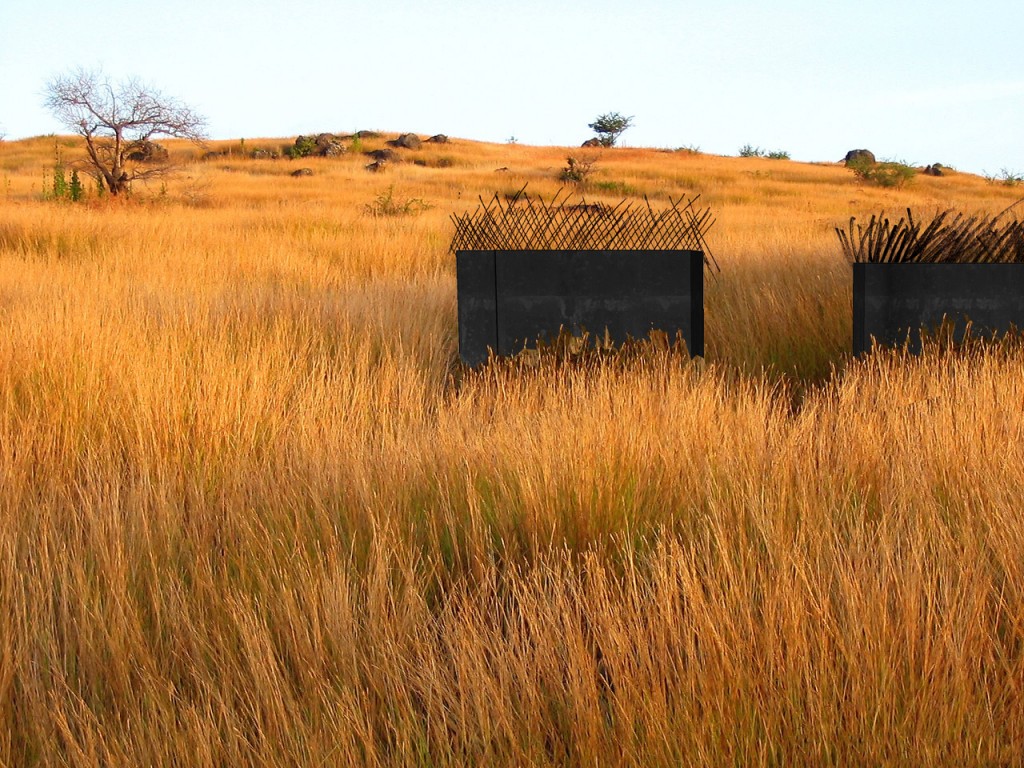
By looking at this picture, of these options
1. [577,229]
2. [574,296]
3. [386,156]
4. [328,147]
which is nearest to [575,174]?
[386,156]

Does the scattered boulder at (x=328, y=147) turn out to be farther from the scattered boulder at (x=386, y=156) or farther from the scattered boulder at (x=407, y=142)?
the scattered boulder at (x=407, y=142)

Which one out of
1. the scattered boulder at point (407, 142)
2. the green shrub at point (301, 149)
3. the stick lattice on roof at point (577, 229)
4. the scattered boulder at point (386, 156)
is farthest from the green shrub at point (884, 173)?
the stick lattice on roof at point (577, 229)

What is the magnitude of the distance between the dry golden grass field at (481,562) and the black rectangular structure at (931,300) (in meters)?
0.30

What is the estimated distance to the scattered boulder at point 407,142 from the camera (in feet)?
129

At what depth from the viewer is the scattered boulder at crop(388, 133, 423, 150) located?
39.2 metres

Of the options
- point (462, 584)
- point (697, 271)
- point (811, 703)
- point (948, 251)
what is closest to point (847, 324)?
point (948, 251)

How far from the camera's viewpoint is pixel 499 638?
2.09m

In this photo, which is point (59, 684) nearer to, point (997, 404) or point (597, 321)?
point (997, 404)

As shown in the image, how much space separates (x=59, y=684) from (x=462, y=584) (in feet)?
3.34

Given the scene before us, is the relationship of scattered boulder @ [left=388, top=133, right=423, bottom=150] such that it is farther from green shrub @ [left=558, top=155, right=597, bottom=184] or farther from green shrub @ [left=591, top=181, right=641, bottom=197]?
green shrub @ [left=591, top=181, right=641, bottom=197]

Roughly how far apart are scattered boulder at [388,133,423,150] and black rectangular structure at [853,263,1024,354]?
34.9 meters

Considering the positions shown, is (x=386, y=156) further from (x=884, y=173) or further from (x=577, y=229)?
(x=577, y=229)

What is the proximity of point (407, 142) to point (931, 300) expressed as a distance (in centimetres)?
3578

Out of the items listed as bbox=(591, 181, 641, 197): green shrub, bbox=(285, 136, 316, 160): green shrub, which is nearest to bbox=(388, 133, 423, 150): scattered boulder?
bbox=(285, 136, 316, 160): green shrub
